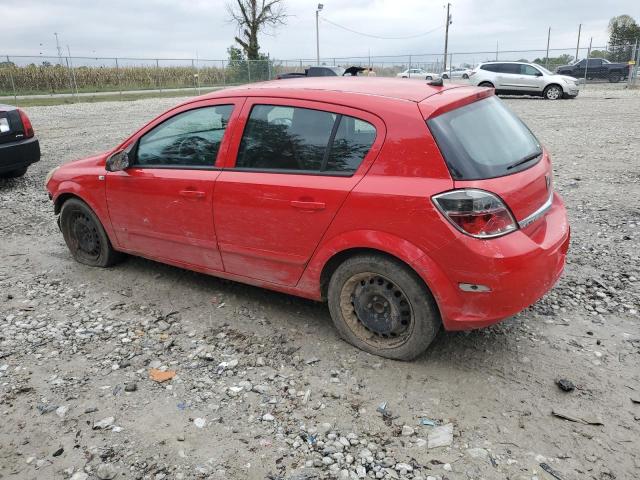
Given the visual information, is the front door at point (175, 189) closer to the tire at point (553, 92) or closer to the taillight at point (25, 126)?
the taillight at point (25, 126)

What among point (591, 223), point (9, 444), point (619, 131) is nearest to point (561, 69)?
point (619, 131)

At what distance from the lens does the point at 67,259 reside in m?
5.26

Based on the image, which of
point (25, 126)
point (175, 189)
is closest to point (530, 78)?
point (25, 126)

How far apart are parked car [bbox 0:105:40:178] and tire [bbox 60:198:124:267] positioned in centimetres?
335

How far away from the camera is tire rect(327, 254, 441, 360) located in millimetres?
3107

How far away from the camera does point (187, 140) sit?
4.07 meters

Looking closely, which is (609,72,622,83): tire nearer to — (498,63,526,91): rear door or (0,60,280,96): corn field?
(498,63,526,91): rear door

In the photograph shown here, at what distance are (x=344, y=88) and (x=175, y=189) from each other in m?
1.46

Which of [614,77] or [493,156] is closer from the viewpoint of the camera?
[493,156]

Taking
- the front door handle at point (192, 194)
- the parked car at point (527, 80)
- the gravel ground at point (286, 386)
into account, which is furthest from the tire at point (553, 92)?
the front door handle at point (192, 194)

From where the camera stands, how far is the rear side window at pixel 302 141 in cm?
325

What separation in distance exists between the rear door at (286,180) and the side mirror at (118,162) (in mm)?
1067

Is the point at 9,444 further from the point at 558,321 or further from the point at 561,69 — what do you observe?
the point at 561,69

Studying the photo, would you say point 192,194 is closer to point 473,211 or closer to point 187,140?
point 187,140
